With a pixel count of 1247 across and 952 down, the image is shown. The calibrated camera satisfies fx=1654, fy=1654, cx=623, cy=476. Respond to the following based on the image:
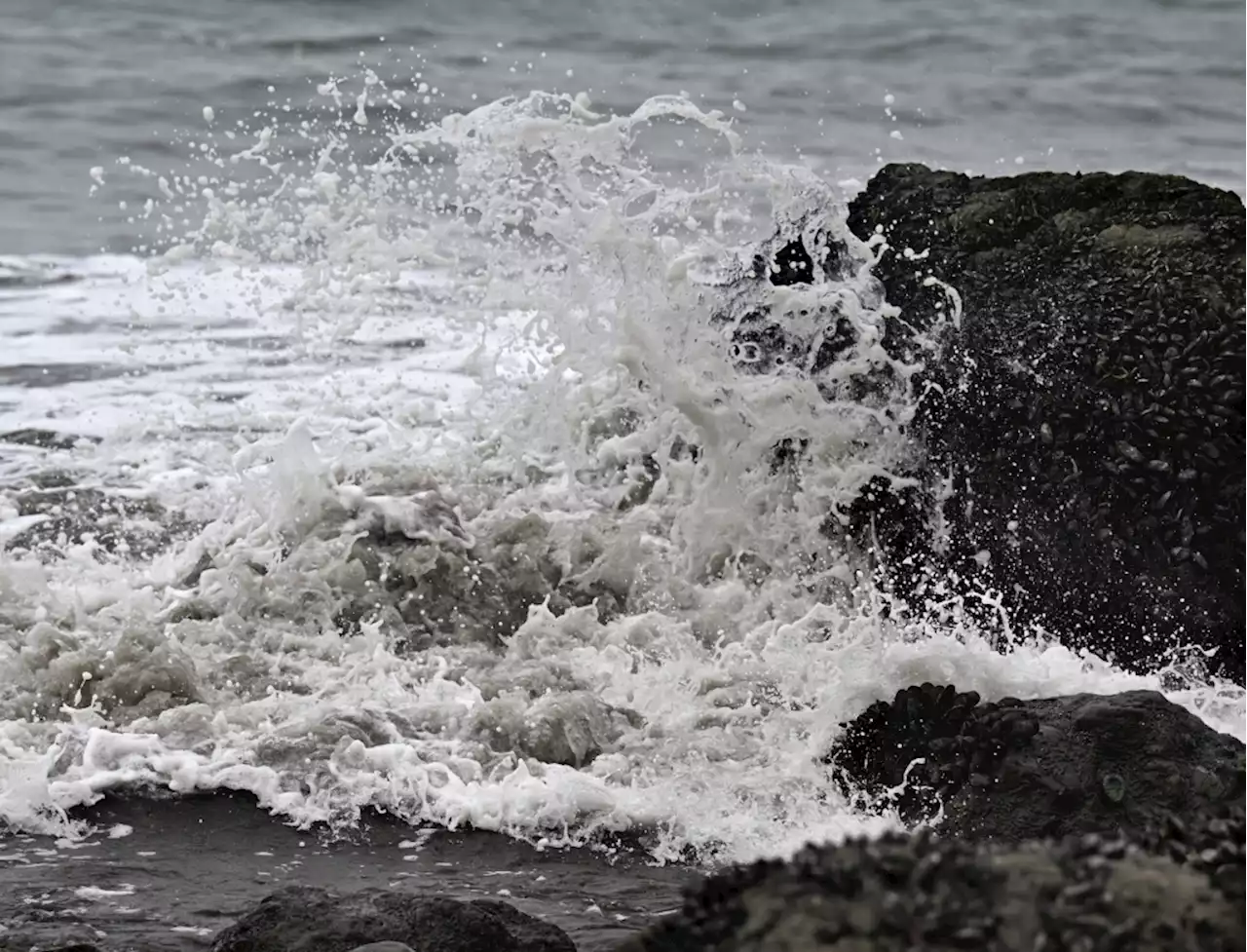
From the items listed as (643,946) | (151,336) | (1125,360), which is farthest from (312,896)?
(151,336)

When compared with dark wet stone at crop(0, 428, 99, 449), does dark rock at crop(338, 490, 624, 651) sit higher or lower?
higher

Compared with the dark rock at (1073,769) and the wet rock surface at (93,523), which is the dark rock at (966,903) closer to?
the dark rock at (1073,769)

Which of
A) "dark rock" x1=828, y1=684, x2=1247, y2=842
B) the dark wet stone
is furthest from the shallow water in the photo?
the dark wet stone

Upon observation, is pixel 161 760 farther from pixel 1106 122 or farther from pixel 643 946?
pixel 1106 122

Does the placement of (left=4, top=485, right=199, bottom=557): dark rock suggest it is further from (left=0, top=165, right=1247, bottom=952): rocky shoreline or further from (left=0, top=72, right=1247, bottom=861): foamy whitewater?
(left=0, top=165, right=1247, bottom=952): rocky shoreline

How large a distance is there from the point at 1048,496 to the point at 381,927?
9.83 feet

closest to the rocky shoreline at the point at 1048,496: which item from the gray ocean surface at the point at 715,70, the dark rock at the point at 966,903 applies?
the dark rock at the point at 966,903

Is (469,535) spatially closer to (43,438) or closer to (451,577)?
(451,577)

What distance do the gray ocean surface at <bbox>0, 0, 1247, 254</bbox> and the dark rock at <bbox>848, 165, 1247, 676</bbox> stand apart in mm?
8878

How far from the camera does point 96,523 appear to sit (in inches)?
297

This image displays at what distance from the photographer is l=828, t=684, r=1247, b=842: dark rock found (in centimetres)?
408

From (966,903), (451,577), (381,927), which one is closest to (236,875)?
(381,927)

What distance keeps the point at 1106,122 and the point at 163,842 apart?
1462 cm

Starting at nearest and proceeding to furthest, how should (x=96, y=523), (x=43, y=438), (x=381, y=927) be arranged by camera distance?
(x=381, y=927), (x=96, y=523), (x=43, y=438)
